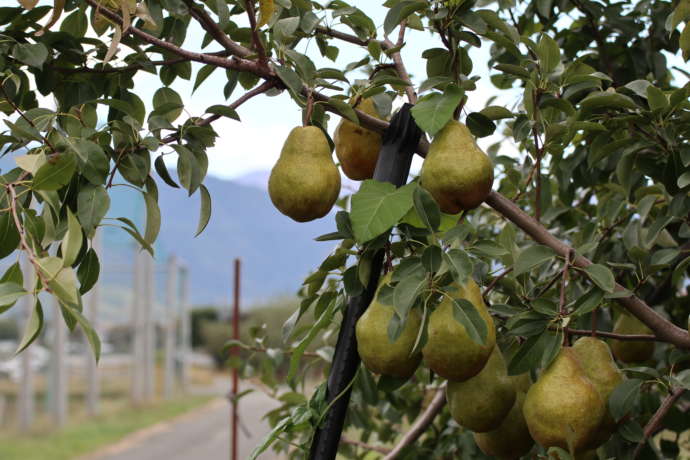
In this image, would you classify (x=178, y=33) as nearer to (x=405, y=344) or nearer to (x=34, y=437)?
(x=405, y=344)

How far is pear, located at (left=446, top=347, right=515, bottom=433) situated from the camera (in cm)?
75

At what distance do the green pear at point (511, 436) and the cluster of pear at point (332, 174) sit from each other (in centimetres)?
23

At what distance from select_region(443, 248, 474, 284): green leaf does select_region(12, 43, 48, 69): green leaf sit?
428mm

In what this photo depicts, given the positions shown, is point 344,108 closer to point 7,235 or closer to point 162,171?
point 162,171

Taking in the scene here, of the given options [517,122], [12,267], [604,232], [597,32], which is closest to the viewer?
[12,267]

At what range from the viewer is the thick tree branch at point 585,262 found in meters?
0.80

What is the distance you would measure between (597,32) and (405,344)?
820 millimetres

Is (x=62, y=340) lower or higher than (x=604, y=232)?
lower

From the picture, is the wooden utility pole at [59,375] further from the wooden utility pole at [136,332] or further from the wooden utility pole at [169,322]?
the wooden utility pole at [169,322]

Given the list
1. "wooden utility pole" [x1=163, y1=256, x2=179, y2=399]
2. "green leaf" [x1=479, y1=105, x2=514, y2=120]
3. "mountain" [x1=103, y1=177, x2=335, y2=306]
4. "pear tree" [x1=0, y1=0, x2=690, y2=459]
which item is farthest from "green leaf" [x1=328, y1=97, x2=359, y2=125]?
"mountain" [x1=103, y1=177, x2=335, y2=306]

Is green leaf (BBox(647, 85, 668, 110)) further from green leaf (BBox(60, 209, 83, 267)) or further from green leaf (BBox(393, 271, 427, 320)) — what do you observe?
green leaf (BBox(60, 209, 83, 267))

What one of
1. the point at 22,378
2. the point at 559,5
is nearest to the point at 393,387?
the point at 559,5

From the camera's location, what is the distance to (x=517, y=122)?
33.3 inches

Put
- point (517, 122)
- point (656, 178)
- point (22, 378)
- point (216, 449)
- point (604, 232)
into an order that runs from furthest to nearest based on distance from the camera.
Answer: point (216, 449) < point (22, 378) < point (604, 232) < point (656, 178) < point (517, 122)
